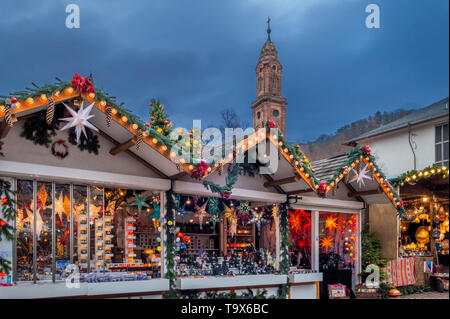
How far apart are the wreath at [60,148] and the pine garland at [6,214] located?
900 millimetres

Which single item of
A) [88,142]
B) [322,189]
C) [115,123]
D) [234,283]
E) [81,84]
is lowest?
[234,283]

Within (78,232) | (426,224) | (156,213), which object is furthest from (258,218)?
(426,224)

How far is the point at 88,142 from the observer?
24.2 feet

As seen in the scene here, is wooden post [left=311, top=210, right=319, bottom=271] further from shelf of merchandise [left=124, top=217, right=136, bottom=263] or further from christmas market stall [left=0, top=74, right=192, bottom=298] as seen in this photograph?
shelf of merchandise [left=124, top=217, right=136, bottom=263]

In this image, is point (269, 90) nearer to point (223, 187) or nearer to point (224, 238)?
point (224, 238)

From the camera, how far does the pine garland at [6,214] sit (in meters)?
6.47

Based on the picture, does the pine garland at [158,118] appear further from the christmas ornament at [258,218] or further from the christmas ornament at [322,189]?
the christmas ornament at [322,189]

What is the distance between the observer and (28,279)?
680 centimetres

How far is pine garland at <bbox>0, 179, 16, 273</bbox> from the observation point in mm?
6469

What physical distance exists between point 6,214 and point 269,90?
4017cm

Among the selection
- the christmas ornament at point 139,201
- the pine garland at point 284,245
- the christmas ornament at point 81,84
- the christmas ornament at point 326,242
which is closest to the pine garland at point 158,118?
the christmas ornament at point 139,201

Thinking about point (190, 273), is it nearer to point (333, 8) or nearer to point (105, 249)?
point (105, 249)

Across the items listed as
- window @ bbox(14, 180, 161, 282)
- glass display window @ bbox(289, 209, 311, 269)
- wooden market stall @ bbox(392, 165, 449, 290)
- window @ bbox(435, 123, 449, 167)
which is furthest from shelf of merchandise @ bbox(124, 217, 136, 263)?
window @ bbox(435, 123, 449, 167)
